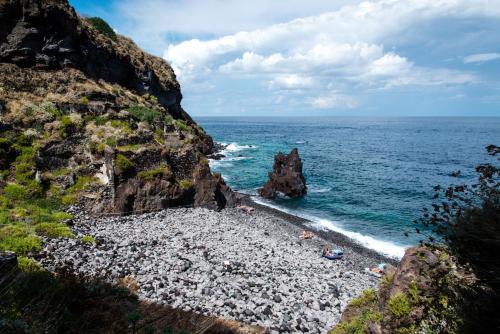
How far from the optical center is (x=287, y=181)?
171ft

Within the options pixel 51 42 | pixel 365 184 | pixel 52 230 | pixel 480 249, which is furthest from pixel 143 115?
pixel 365 184

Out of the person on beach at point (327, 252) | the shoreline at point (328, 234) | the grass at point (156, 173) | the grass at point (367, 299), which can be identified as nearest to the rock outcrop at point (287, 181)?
the shoreline at point (328, 234)

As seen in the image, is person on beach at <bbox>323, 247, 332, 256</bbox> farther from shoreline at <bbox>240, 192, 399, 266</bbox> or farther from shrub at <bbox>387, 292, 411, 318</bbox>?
shrub at <bbox>387, 292, 411, 318</bbox>

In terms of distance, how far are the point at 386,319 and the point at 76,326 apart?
26.4 feet

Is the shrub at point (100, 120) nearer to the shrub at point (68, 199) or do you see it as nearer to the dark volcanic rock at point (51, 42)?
the shrub at point (68, 199)

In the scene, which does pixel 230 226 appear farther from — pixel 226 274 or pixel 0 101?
pixel 0 101

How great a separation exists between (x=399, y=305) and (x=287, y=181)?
43286mm

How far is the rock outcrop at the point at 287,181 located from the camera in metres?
51.7

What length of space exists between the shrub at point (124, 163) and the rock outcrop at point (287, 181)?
2793cm

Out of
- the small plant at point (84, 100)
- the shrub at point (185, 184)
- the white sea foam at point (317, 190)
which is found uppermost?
the small plant at point (84, 100)

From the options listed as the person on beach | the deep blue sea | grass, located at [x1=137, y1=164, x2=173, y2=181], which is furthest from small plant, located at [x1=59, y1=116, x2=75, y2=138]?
the deep blue sea

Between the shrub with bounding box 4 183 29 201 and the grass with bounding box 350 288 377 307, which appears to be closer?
the grass with bounding box 350 288 377 307

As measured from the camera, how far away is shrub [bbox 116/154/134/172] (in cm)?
2638

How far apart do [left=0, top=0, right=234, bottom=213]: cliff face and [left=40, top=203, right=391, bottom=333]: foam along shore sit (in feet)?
9.65
